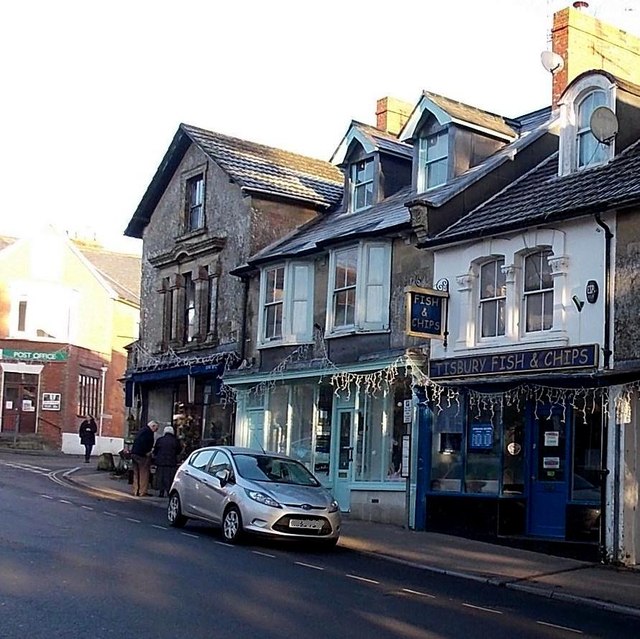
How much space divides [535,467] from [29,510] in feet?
30.0

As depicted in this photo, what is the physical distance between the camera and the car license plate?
15833 millimetres

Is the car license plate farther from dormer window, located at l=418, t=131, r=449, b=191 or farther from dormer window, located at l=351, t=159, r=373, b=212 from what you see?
dormer window, located at l=351, t=159, r=373, b=212

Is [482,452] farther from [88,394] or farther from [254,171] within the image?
[88,394]

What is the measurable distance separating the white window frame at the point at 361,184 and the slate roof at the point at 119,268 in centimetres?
2858

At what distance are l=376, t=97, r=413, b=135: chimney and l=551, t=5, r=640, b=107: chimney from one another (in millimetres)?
6952

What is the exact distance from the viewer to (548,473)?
58.3ft

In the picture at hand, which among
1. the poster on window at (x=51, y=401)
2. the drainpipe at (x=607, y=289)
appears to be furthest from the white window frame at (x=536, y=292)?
the poster on window at (x=51, y=401)

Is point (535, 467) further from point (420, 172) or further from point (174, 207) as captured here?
point (174, 207)

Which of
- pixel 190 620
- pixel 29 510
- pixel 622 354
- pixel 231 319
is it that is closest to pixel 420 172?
pixel 231 319

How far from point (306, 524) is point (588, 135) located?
339 inches

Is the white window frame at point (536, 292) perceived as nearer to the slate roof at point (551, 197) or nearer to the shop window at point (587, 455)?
the slate roof at point (551, 197)

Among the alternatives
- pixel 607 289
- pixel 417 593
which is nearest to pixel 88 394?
pixel 607 289

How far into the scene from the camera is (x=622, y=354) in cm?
1591

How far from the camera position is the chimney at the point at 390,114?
2911cm
